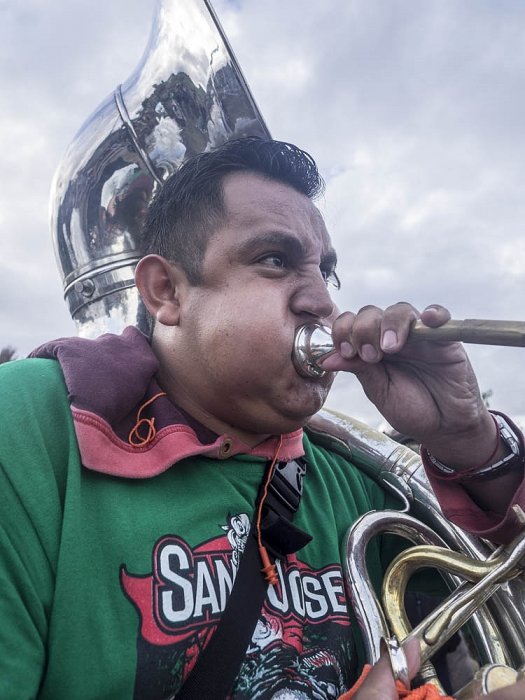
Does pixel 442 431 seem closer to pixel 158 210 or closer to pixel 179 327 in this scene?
pixel 179 327

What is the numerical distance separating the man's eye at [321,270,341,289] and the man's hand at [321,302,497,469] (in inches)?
→ 17.2

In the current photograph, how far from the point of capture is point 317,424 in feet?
6.26

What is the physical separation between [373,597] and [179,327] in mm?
837

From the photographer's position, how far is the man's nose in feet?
4.55

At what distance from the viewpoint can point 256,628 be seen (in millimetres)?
1278

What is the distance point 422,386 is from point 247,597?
0.60 meters

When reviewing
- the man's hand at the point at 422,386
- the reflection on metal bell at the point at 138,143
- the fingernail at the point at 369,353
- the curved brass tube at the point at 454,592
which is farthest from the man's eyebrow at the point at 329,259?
the reflection on metal bell at the point at 138,143

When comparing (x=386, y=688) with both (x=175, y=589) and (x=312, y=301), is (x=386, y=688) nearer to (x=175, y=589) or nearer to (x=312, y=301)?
(x=175, y=589)

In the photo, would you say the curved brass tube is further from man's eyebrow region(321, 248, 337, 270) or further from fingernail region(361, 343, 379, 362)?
man's eyebrow region(321, 248, 337, 270)

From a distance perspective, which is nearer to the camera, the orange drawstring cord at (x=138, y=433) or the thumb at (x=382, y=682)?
the thumb at (x=382, y=682)

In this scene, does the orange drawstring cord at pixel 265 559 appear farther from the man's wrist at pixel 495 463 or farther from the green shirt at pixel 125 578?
the man's wrist at pixel 495 463

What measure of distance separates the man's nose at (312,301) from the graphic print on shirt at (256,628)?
0.52 meters

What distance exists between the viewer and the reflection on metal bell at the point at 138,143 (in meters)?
2.37

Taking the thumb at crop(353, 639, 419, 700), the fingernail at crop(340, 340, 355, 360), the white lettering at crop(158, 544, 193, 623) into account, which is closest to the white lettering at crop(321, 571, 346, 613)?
the thumb at crop(353, 639, 419, 700)
